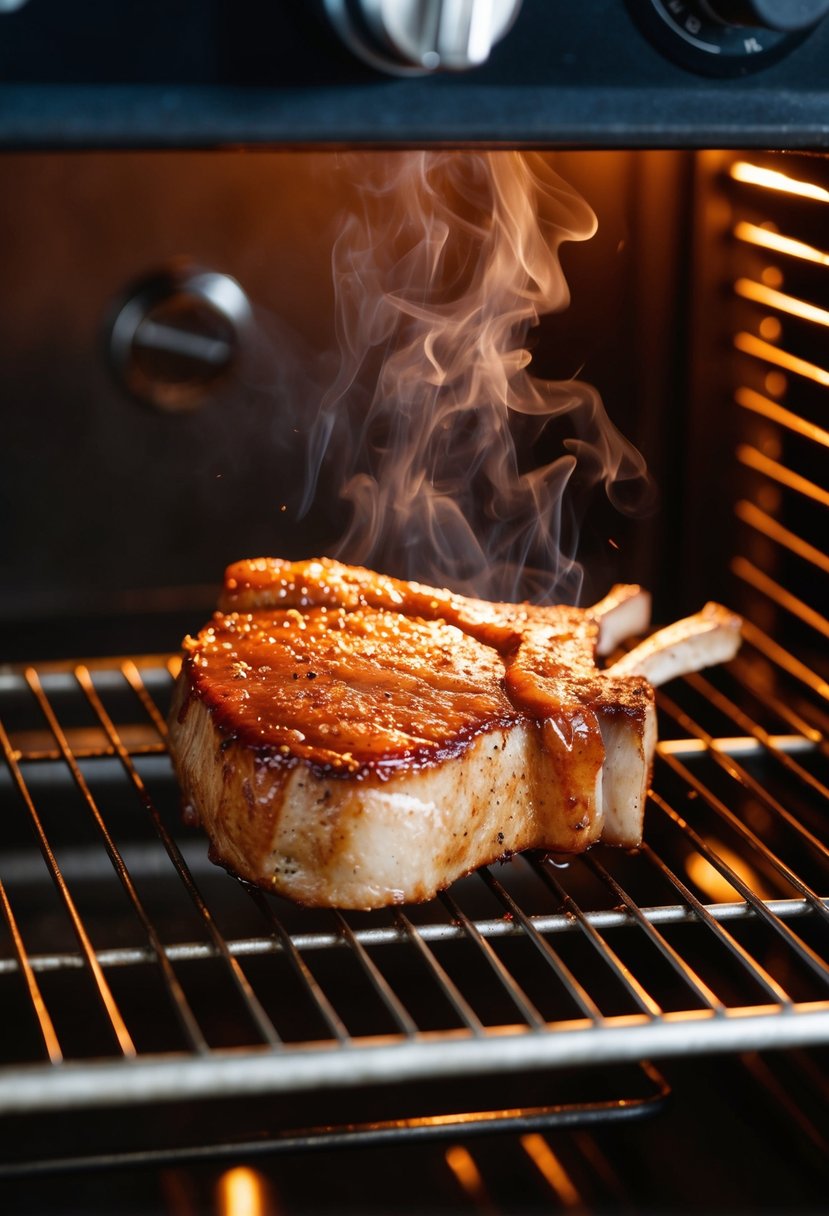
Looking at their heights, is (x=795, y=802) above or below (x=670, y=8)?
below

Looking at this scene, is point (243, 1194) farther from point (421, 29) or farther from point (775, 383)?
point (775, 383)

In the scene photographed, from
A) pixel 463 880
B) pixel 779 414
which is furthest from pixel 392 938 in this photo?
pixel 779 414

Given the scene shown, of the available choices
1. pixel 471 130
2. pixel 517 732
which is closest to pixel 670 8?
pixel 471 130

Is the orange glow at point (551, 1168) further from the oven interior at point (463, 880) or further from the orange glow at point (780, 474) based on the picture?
the orange glow at point (780, 474)

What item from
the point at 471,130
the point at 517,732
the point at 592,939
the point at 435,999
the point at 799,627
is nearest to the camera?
the point at 471,130

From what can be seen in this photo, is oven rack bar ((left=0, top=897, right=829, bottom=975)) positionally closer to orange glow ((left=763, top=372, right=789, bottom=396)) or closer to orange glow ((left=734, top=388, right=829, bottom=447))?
orange glow ((left=734, top=388, right=829, bottom=447))

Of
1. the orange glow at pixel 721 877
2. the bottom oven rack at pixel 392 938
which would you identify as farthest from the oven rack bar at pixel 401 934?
the orange glow at pixel 721 877

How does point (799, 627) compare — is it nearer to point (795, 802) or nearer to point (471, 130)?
point (795, 802)
